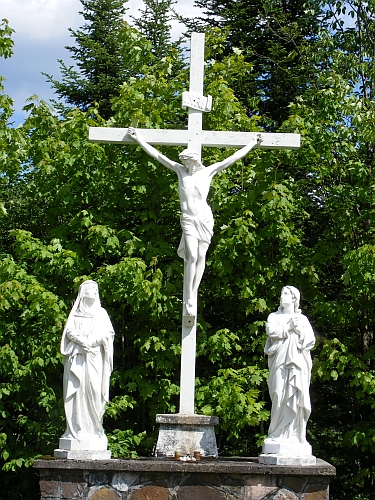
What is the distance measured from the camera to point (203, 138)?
325 inches

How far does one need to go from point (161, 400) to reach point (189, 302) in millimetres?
2308

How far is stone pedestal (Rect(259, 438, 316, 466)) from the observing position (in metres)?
6.82

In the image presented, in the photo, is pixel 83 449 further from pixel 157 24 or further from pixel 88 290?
pixel 157 24

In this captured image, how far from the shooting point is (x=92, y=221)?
1036 cm

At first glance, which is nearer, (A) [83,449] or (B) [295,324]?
(A) [83,449]

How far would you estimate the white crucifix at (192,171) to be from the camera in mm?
7758

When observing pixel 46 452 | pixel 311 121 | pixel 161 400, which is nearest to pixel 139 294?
pixel 161 400

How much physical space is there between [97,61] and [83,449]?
10611 mm

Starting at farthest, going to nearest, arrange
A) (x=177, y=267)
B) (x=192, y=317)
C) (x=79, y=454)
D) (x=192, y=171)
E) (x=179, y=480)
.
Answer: (x=177, y=267)
(x=192, y=171)
(x=192, y=317)
(x=79, y=454)
(x=179, y=480)

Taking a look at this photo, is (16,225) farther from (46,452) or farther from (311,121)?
(311,121)

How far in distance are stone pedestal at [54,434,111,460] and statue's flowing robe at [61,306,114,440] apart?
2.4 inches

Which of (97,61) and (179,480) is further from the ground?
(97,61)

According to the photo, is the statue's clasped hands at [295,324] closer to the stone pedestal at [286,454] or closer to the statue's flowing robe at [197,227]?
the stone pedestal at [286,454]

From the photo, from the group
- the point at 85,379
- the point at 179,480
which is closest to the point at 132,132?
the point at 85,379
